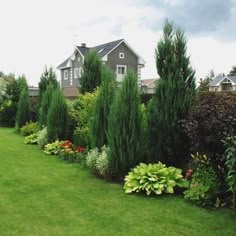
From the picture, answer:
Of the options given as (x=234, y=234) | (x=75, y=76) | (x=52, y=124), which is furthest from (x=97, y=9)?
(x=75, y=76)

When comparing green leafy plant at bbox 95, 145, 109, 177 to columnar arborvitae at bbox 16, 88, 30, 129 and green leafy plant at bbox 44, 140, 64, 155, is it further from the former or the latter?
columnar arborvitae at bbox 16, 88, 30, 129

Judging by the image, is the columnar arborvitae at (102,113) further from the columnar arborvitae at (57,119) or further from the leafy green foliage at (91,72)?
the leafy green foliage at (91,72)

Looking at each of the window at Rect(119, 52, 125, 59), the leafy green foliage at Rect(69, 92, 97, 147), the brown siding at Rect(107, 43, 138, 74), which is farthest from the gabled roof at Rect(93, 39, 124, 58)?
the leafy green foliage at Rect(69, 92, 97, 147)

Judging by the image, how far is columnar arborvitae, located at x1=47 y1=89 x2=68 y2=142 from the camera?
1091 centimetres

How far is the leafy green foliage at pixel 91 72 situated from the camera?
1152cm

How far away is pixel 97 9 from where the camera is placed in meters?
11.1

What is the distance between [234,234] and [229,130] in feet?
5.62

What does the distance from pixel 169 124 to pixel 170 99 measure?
504 millimetres

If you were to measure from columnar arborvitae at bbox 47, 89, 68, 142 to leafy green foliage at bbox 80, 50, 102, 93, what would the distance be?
3.52 ft

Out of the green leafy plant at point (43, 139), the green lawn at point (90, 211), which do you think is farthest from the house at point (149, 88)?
the green leafy plant at point (43, 139)

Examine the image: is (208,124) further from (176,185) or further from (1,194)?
(1,194)

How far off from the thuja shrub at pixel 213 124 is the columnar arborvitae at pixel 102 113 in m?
2.52

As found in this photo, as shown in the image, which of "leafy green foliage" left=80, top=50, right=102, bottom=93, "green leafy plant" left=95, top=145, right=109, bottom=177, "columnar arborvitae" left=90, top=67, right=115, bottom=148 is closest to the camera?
"green leafy plant" left=95, top=145, right=109, bottom=177

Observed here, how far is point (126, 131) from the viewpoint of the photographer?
21.1 feet
